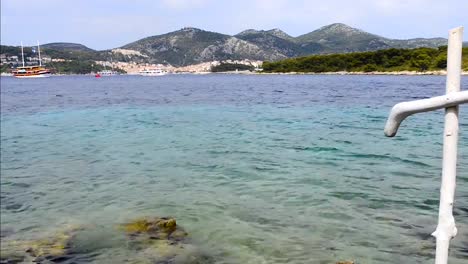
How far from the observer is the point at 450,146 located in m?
3.40

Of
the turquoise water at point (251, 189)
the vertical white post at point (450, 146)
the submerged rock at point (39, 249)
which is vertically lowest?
the turquoise water at point (251, 189)

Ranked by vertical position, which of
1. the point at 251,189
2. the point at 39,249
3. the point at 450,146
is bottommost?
the point at 251,189

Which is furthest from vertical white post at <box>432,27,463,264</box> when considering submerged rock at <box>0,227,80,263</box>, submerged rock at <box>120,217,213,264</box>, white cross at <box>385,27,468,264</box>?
submerged rock at <box>0,227,80,263</box>

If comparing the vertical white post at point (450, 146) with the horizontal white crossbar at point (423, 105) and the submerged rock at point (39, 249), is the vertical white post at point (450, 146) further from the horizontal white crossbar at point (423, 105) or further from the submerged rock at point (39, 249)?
the submerged rock at point (39, 249)

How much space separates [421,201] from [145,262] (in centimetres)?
765

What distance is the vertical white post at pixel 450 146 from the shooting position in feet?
10.8

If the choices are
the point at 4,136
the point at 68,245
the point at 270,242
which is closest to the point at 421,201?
the point at 270,242

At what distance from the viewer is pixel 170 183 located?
1528cm

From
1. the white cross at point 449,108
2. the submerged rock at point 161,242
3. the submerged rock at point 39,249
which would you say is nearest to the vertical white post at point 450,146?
the white cross at point 449,108

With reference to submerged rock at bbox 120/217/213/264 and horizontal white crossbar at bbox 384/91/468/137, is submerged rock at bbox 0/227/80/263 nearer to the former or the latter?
submerged rock at bbox 120/217/213/264

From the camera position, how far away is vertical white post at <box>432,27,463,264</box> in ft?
10.8

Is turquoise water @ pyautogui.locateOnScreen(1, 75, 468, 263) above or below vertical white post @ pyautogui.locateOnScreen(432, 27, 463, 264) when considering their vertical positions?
below

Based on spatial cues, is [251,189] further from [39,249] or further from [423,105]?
[423,105]

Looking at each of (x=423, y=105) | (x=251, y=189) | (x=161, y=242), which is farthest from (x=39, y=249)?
(x=423, y=105)
